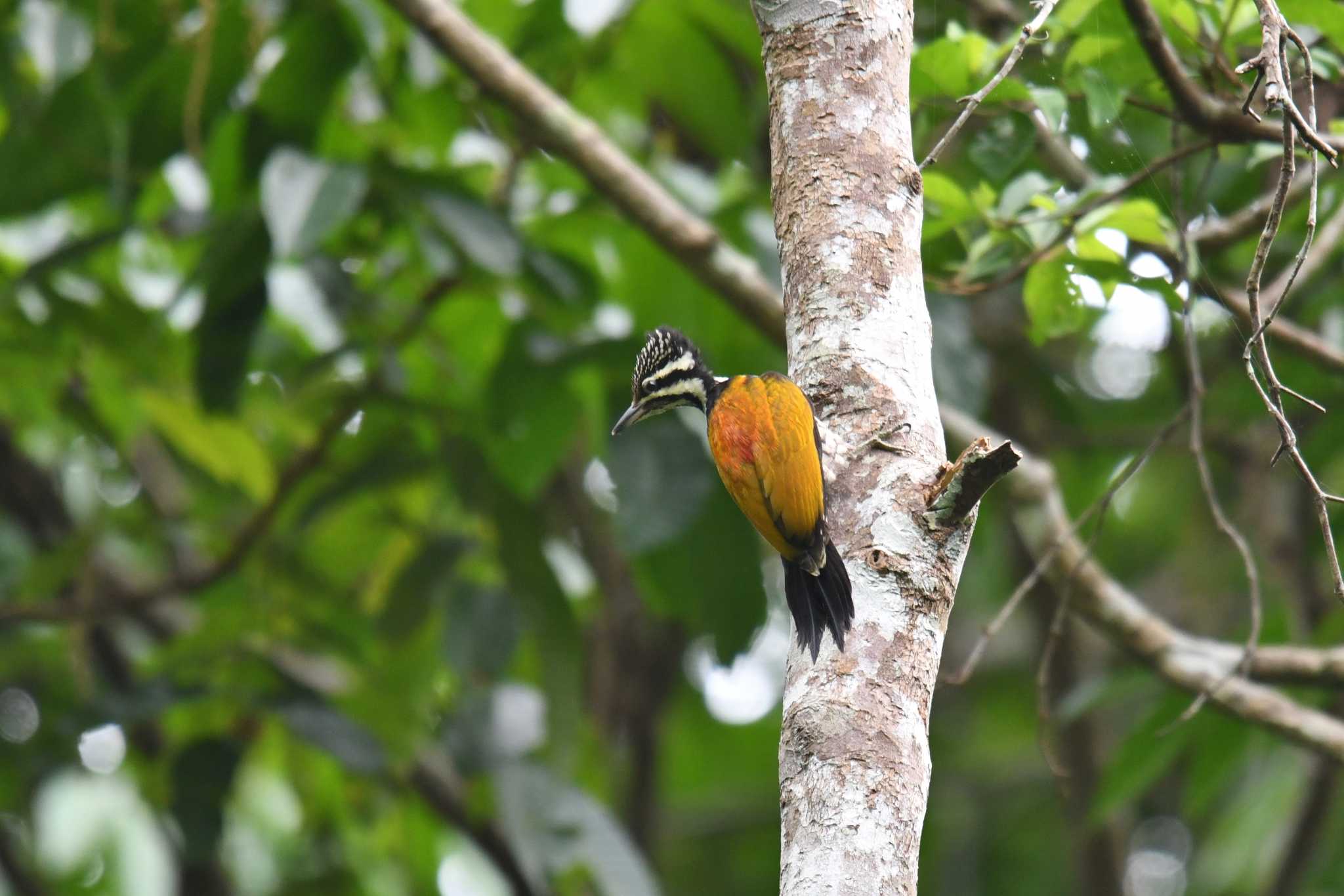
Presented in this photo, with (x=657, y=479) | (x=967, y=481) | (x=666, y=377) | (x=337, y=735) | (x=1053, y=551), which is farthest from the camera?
(x=337, y=735)

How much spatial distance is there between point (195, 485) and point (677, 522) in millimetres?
3168

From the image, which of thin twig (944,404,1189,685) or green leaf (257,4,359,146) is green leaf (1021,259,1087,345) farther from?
green leaf (257,4,359,146)

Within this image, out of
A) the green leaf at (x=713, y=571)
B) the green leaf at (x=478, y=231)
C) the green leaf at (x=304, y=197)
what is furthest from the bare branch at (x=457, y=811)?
the green leaf at (x=304, y=197)

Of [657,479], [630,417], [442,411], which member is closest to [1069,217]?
[630,417]

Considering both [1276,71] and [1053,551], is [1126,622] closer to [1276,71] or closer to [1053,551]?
[1053,551]

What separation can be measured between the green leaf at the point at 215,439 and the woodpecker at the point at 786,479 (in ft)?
6.54

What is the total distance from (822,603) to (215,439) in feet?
11.1

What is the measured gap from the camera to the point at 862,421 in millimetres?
2752

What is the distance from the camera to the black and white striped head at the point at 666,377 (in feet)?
14.5

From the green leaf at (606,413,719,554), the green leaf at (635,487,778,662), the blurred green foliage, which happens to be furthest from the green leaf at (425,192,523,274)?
the green leaf at (635,487,778,662)

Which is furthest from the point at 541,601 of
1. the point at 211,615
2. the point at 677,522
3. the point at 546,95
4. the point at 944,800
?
the point at 944,800

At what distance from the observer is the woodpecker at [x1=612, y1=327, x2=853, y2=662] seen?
2814 millimetres

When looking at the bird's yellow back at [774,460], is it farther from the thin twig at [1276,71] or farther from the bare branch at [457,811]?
the bare branch at [457,811]

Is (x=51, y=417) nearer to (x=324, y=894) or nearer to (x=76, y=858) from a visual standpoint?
(x=76, y=858)
